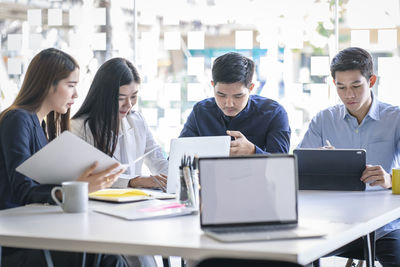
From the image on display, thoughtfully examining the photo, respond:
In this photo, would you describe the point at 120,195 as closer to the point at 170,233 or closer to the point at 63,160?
the point at 63,160

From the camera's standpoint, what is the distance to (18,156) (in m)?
2.42

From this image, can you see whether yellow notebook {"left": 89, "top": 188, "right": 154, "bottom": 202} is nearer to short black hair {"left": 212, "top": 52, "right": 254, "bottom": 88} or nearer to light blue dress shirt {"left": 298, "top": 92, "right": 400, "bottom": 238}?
short black hair {"left": 212, "top": 52, "right": 254, "bottom": 88}

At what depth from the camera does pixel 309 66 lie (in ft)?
16.1

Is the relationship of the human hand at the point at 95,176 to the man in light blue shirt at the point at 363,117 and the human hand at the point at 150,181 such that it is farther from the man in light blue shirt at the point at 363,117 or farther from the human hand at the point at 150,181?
the man in light blue shirt at the point at 363,117

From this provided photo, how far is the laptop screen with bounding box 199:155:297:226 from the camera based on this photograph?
1.81m

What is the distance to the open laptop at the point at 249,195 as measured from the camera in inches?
71.0

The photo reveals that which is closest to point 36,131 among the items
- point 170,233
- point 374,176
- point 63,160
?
point 63,160

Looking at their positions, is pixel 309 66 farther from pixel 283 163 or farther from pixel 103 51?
pixel 283 163

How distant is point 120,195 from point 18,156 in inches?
17.1

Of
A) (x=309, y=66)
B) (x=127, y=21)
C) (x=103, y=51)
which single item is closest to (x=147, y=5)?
(x=127, y=21)

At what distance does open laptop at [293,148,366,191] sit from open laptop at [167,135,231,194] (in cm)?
35

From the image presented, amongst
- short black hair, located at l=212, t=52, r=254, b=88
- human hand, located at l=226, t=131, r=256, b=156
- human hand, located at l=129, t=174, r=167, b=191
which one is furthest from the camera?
short black hair, located at l=212, t=52, r=254, b=88

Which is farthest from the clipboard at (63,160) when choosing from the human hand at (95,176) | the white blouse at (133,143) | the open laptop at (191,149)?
the white blouse at (133,143)

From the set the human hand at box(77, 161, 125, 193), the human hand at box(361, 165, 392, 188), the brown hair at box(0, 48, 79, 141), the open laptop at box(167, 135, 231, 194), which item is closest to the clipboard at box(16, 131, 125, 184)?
the human hand at box(77, 161, 125, 193)
